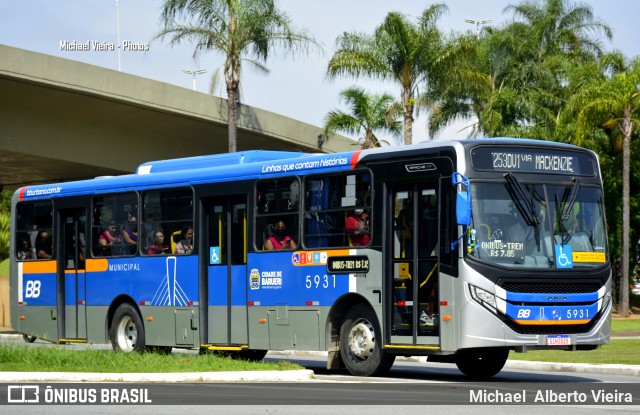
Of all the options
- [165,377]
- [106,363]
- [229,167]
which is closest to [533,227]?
[165,377]

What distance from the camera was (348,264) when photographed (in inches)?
745

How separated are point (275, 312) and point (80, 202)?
240 inches

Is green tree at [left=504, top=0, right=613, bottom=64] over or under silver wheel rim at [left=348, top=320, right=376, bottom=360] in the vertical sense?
over

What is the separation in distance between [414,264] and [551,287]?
77.2 inches

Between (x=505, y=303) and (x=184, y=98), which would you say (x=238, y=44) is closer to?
(x=184, y=98)

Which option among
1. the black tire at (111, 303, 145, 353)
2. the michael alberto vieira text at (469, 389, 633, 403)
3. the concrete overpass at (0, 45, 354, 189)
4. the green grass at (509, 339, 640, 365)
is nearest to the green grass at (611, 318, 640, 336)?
the green grass at (509, 339, 640, 365)

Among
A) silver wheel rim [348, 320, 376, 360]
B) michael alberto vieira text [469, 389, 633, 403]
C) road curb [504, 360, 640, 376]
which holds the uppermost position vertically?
silver wheel rim [348, 320, 376, 360]

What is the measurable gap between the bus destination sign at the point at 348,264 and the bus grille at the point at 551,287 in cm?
238

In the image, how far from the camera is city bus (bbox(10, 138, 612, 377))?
56.9 ft

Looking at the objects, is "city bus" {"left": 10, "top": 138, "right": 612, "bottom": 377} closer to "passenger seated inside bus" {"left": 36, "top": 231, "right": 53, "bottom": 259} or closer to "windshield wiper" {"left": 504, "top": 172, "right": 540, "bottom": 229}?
"windshield wiper" {"left": 504, "top": 172, "right": 540, "bottom": 229}

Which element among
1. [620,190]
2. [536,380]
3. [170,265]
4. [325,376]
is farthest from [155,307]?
[620,190]

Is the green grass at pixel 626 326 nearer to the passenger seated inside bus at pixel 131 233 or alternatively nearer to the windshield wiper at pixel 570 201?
the passenger seated inside bus at pixel 131 233

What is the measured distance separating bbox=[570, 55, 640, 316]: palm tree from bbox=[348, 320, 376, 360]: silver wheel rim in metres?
28.0

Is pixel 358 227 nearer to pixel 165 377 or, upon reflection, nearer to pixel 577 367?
pixel 165 377
